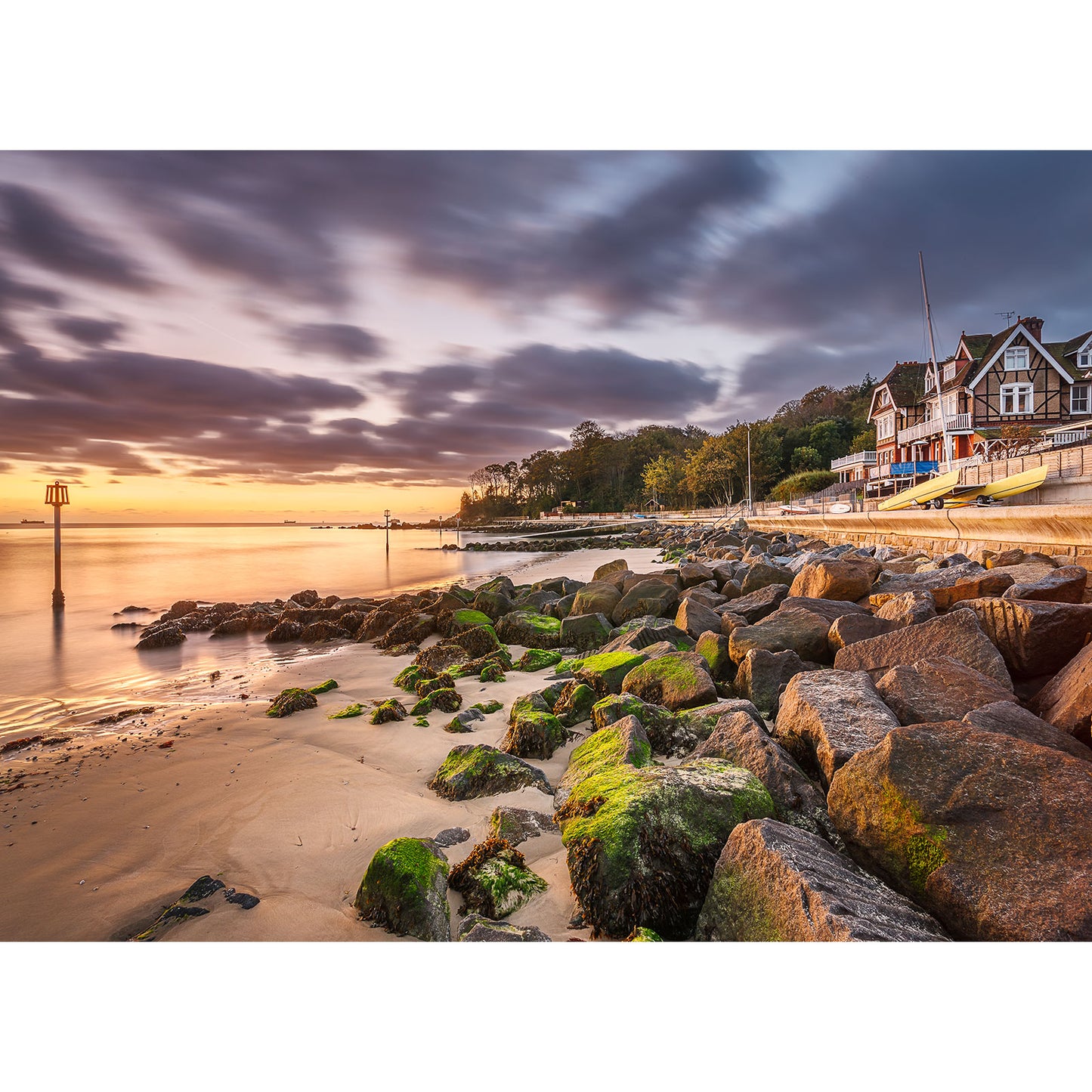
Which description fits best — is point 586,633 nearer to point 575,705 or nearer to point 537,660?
point 537,660

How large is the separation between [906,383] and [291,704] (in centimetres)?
4479

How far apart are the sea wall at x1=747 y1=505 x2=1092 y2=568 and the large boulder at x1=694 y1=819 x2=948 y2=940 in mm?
5219

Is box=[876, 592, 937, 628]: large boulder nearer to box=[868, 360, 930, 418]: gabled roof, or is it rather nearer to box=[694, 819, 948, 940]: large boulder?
box=[694, 819, 948, 940]: large boulder

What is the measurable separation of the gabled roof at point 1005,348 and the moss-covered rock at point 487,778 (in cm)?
3679

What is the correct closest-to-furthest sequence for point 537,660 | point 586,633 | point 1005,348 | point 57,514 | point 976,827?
1. point 976,827
2. point 537,660
3. point 586,633
4. point 57,514
5. point 1005,348

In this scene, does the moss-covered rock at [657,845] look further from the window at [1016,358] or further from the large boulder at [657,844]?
the window at [1016,358]

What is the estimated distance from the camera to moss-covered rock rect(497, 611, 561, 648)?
7148mm

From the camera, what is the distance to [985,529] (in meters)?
6.89

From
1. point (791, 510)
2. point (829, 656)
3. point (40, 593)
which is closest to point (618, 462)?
point (791, 510)

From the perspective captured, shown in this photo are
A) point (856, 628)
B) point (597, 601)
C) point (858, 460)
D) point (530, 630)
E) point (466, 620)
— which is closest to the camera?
point (856, 628)

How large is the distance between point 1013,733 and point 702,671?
178 cm

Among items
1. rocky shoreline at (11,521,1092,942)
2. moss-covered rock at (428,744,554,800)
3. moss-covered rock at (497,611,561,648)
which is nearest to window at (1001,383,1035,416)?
rocky shoreline at (11,521,1092,942)

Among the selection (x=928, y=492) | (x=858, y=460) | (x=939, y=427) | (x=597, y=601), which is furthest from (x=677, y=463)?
(x=597, y=601)
